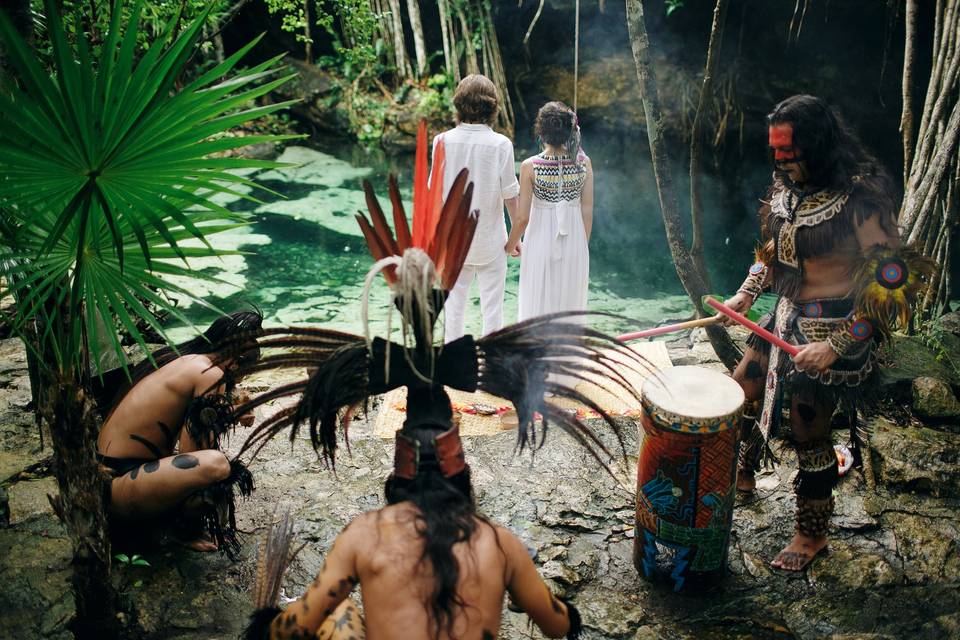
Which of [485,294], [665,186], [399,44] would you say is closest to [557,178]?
[665,186]

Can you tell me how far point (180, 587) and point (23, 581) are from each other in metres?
0.62

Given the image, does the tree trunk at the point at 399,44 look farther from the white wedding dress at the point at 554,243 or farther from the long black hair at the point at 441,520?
the long black hair at the point at 441,520

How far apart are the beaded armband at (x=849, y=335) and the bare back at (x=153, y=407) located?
2582 millimetres

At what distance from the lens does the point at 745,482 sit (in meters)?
3.74

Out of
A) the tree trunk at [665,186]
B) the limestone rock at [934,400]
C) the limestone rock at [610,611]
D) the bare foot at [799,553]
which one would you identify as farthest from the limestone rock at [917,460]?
the limestone rock at [610,611]

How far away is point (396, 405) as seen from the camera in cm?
473

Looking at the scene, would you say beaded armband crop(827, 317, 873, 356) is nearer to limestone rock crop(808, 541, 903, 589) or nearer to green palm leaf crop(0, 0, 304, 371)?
limestone rock crop(808, 541, 903, 589)

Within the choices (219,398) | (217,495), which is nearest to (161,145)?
(219,398)

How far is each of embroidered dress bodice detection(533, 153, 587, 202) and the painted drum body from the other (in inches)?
71.8

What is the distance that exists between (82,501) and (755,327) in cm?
263

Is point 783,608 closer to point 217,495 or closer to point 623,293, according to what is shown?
point 217,495

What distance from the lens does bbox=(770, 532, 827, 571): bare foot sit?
10.6ft

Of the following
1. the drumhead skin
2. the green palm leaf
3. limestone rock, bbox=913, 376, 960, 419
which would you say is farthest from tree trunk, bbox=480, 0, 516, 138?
the green palm leaf

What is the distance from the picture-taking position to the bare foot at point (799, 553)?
10.6 ft
